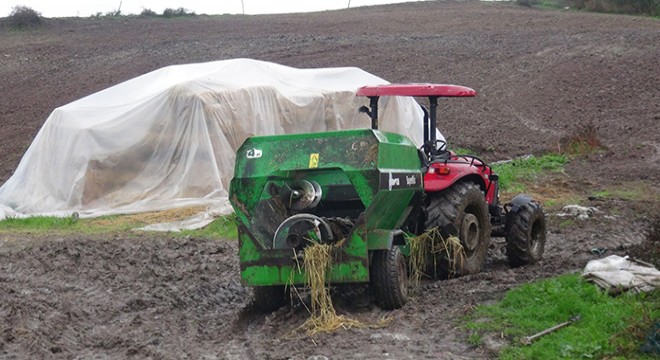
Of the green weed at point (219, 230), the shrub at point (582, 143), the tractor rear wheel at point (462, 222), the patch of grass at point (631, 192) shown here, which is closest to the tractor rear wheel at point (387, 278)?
the tractor rear wheel at point (462, 222)

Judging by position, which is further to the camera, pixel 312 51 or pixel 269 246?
pixel 312 51

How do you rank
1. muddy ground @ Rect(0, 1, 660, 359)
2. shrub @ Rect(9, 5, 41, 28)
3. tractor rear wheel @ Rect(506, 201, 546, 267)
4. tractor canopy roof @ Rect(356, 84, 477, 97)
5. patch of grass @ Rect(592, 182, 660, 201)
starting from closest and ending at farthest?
1. muddy ground @ Rect(0, 1, 660, 359)
2. tractor canopy roof @ Rect(356, 84, 477, 97)
3. tractor rear wheel @ Rect(506, 201, 546, 267)
4. patch of grass @ Rect(592, 182, 660, 201)
5. shrub @ Rect(9, 5, 41, 28)

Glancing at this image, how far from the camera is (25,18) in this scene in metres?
40.6

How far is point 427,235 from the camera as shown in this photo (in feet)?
32.0

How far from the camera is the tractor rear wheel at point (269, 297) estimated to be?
9.20 m

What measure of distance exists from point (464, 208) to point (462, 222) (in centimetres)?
15

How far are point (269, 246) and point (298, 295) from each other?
538 mm

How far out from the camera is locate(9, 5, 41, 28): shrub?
133 ft

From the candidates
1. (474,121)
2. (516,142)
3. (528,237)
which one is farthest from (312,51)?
(528,237)

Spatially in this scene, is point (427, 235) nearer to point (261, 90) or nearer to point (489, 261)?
point (489, 261)

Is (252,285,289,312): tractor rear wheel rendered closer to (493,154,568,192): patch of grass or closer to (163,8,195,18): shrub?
(493,154,568,192): patch of grass

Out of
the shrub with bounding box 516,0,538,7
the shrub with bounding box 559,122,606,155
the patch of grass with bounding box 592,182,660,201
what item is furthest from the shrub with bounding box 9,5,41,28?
the patch of grass with bounding box 592,182,660,201

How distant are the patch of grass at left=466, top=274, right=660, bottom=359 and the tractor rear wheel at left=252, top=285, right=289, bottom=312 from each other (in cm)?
198

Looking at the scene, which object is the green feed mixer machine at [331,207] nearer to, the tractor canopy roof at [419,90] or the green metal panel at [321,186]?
the green metal panel at [321,186]
